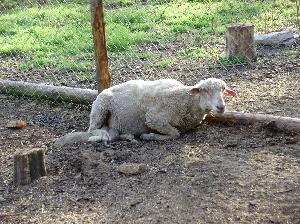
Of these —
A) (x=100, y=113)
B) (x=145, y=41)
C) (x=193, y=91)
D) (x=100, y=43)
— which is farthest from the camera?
(x=145, y=41)

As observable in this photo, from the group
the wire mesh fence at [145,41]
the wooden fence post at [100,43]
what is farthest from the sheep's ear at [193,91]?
the wire mesh fence at [145,41]

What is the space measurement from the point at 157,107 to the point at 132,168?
1002 millimetres

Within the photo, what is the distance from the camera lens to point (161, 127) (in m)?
5.55

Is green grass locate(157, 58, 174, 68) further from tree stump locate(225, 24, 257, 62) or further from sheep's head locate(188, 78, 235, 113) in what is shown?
sheep's head locate(188, 78, 235, 113)

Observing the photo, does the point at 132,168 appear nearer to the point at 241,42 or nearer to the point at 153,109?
the point at 153,109

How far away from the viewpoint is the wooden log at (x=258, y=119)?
17.3 feet

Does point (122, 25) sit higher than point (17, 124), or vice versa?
point (122, 25)

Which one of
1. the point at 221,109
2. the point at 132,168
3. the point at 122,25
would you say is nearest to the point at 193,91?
the point at 221,109

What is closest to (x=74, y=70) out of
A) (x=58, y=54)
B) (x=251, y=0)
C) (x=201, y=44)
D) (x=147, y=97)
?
(x=58, y=54)

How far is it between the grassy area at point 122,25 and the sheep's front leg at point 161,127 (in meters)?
2.46

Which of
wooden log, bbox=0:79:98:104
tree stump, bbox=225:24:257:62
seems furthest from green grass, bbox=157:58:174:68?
wooden log, bbox=0:79:98:104

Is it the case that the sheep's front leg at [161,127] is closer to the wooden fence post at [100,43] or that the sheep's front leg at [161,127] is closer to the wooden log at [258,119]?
the wooden log at [258,119]

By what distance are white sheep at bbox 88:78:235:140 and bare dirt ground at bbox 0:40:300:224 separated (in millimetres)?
147

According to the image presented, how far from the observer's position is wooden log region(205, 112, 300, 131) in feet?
17.3
